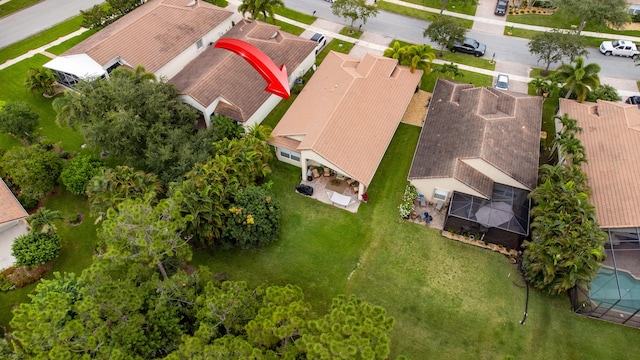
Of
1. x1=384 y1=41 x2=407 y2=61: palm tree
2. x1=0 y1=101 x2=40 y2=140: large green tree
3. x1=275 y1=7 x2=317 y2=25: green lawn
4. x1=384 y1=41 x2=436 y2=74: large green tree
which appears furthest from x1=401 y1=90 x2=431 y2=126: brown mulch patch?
x1=0 y1=101 x2=40 y2=140: large green tree

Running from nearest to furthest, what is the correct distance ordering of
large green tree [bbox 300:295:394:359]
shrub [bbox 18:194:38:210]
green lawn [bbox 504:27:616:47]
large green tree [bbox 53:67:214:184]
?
large green tree [bbox 300:295:394:359] → large green tree [bbox 53:67:214:184] → shrub [bbox 18:194:38:210] → green lawn [bbox 504:27:616:47]

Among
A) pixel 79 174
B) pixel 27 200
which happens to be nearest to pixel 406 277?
pixel 79 174

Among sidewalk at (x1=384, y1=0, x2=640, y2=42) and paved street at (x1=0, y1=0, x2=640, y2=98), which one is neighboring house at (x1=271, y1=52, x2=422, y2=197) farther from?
sidewalk at (x1=384, y1=0, x2=640, y2=42)

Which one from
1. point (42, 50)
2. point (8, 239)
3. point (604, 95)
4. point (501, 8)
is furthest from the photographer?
point (501, 8)

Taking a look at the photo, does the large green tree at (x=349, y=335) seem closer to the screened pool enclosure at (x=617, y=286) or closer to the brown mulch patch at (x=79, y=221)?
the screened pool enclosure at (x=617, y=286)

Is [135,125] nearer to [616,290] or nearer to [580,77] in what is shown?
[616,290]
